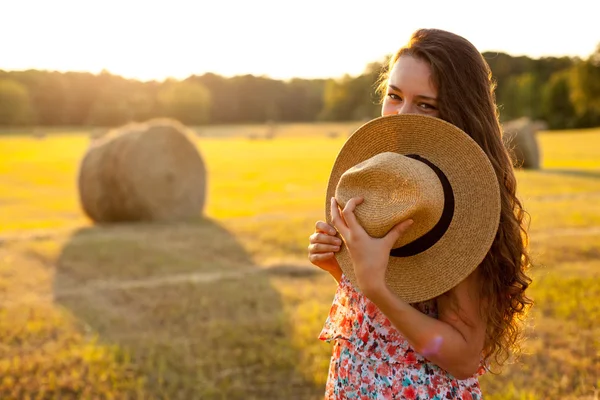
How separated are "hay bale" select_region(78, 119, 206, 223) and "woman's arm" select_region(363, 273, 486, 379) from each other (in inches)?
436

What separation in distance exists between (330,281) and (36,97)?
204ft

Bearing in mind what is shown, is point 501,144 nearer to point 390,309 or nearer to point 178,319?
point 390,309

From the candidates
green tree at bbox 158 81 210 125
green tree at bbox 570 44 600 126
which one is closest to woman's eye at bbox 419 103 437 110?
green tree at bbox 570 44 600 126

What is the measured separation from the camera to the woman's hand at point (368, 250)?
1876mm

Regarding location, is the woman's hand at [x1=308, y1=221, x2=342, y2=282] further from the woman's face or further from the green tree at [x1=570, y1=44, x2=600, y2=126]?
the green tree at [x1=570, y1=44, x2=600, y2=126]

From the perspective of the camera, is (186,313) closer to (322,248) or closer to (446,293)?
(322,248)

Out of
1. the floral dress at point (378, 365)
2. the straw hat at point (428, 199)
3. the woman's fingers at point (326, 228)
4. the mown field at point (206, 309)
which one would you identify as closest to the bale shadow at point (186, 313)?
the mown field at point (206, 309)

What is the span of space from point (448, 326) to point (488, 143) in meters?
0.59

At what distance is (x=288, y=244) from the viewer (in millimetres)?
9352

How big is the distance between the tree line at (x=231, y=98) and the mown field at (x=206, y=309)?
4711 centimetres

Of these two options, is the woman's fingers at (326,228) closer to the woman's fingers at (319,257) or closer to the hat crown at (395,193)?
the woman's fingers at (319,257)

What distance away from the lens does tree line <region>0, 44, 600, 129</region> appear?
61469mm

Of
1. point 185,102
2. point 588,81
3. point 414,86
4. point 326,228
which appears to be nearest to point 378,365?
point 326,228

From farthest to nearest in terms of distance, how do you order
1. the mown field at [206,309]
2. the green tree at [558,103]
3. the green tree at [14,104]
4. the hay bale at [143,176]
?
the green tree at [558,103] < the green tree at [14,104] < the hay bale at [143,176] < the mown field at [206,309]
